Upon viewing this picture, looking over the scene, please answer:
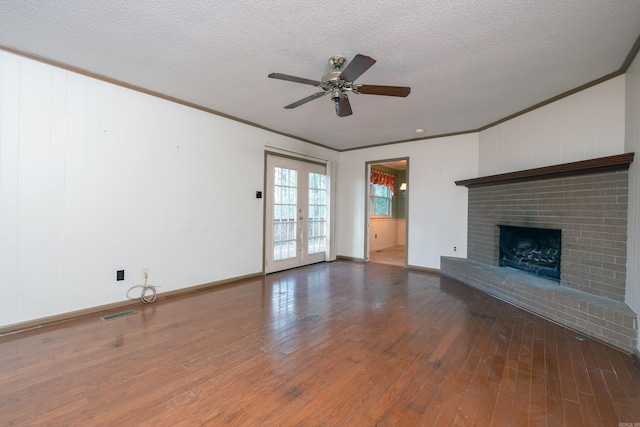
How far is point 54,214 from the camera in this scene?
281 centimetres

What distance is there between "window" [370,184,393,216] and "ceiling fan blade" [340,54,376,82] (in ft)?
19.1

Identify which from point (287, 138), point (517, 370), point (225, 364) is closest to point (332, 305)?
point (225, 364)

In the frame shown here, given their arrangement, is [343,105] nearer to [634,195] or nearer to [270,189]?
[270,189]

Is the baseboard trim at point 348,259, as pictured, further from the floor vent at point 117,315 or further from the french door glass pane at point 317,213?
the floor vent at point 117,315

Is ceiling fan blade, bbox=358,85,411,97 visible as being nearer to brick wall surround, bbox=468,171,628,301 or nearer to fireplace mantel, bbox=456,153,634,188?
fireplace mantel, bbox=456,153,634,188

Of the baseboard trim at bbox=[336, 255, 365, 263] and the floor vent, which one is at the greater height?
the baseboard trim at bbox=[336, 255, 365, 263]

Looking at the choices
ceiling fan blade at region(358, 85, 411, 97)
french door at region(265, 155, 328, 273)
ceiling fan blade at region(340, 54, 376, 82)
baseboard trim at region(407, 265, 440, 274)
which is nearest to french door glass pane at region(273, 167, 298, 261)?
french door at region(265, 155, 328, 273)

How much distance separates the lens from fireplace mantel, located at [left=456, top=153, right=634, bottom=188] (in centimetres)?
259

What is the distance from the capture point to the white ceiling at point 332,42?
2.00m

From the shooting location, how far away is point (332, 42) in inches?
93.4

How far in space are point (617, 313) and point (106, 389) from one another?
4007 millimetres

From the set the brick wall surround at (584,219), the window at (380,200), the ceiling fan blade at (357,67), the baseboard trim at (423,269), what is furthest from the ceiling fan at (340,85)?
the window at (380,200)

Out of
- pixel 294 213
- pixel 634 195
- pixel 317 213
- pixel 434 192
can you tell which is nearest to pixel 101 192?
pixel 294 213

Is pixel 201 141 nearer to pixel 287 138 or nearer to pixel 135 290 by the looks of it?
pixel 287 138
